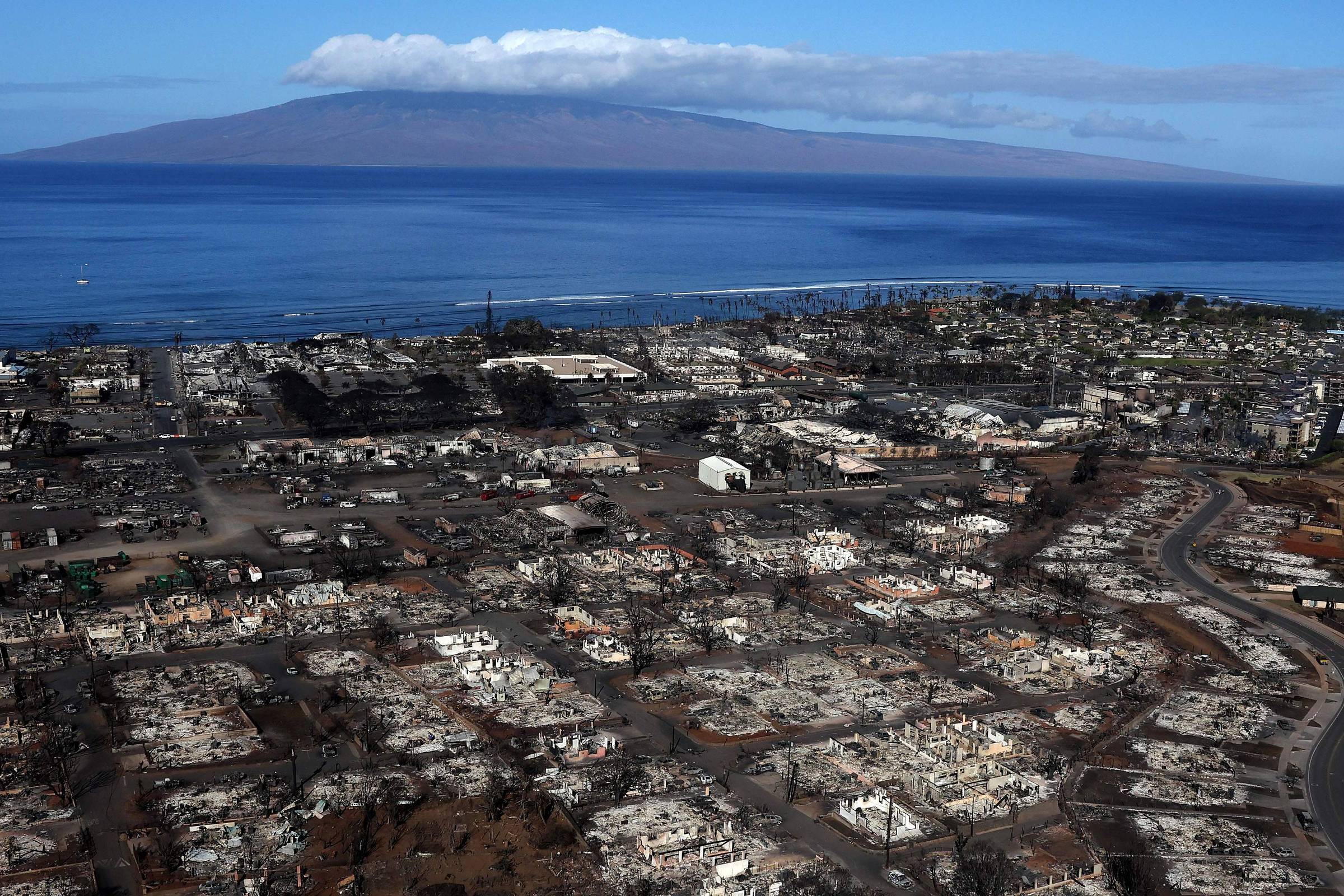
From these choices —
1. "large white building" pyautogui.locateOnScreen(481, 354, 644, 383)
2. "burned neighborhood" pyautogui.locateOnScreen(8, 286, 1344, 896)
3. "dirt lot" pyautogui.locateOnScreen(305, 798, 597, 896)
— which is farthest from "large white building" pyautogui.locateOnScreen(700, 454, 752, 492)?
"dirt lot" pyautogui.locateOnScreen(305, 798, 597, 896)

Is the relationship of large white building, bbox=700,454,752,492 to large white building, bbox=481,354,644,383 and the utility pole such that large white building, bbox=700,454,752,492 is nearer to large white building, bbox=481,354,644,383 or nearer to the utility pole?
large white building, bbox=481,354,644,383

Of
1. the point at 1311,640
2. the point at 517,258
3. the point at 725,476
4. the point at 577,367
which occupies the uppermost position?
the point at 517,258

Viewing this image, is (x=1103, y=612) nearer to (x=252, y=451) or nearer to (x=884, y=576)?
(x=884, y=576)

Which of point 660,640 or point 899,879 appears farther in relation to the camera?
point 660,640

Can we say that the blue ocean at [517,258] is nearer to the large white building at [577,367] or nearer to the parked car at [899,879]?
the large white building at [577,367]

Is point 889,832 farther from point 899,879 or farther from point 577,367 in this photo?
point 577,367

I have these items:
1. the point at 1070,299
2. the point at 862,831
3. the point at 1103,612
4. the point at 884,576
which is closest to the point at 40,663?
the point at 862,831

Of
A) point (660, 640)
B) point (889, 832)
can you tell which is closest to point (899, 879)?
point (889, 832)
